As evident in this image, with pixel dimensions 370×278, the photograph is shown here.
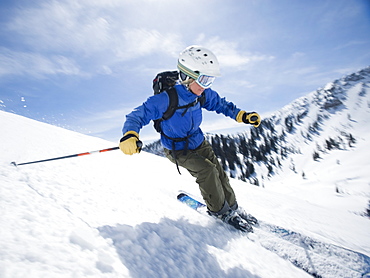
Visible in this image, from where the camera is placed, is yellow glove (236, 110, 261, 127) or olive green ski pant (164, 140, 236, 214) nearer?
olive green ski pant (164, 140, 236, 214)

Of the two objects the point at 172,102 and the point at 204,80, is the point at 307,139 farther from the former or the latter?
the point at 172,102

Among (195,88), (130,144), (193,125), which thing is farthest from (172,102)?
(130,144)

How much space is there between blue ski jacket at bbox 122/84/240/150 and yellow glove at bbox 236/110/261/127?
73 centimetres

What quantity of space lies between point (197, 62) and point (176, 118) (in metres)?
1.05

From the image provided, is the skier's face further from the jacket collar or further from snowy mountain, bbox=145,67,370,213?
snowy mountain, bbox=145,67,370,213

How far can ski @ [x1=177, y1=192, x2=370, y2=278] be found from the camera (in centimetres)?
271

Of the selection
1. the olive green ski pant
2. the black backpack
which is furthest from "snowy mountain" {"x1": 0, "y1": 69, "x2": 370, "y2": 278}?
the black backpack

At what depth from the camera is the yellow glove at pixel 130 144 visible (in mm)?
2631

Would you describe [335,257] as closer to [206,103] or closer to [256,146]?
[206,103]

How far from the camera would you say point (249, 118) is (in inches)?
167


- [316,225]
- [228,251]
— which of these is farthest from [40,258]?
[316,225]

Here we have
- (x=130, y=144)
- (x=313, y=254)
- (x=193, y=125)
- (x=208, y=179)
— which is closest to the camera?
(x=130, y=144)

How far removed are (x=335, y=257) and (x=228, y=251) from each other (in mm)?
1887

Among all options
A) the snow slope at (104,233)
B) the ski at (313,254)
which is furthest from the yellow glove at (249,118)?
the snow slope at (104,233)
